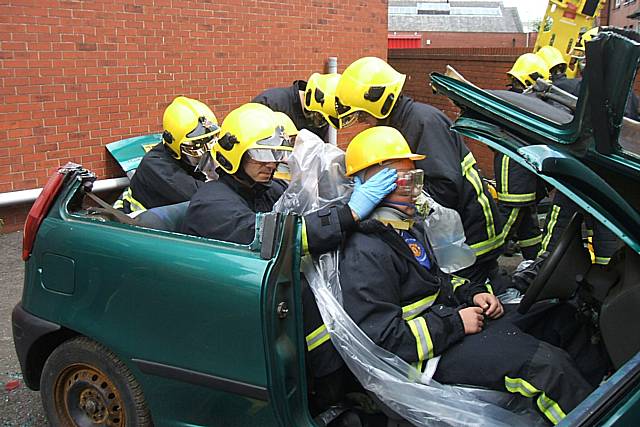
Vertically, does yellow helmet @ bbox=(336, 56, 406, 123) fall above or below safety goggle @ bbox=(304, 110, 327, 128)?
above

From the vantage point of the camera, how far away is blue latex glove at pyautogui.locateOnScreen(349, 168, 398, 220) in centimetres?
260

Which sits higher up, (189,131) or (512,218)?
(189,131)

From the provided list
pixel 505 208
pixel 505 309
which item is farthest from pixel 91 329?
pixel 505 208

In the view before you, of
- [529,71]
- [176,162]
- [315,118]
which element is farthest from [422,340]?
[529,71]

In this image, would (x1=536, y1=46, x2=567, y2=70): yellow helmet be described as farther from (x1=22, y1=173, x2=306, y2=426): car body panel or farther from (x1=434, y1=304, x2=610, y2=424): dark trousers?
(x1=22, y1=173, x2=306, y2=426): car body panel

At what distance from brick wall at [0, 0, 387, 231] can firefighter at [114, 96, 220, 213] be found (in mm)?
2537

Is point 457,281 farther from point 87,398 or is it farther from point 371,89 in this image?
point 87,398

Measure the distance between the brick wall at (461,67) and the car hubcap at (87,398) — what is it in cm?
788

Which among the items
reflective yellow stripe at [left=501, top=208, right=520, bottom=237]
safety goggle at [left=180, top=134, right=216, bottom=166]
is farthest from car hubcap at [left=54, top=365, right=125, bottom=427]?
reflective yellow stripe at [left=501, top=208, right=520, bottom=237]

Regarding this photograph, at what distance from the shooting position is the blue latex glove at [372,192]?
2.60 metres

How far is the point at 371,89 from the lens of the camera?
3.96m

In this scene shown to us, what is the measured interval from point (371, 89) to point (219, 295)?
201cm

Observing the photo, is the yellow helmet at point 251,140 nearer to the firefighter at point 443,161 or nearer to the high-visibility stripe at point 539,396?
the firefighter at point 443,161

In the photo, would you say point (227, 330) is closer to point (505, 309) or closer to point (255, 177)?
point (255, 177)
